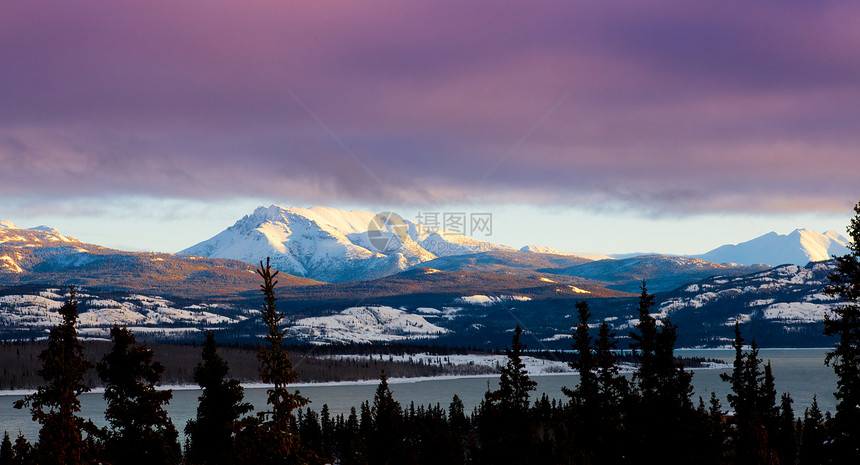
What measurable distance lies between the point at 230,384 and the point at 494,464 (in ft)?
54.1

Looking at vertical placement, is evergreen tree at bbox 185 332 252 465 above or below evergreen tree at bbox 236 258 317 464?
below

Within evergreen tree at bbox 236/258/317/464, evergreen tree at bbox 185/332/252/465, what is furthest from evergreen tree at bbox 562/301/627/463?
evergreen tree at bbox 236/258/317/464

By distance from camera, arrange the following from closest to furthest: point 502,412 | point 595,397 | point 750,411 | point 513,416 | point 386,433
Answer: point 502,412, point 513,416, point 595,397, point 750,411, point 386,433

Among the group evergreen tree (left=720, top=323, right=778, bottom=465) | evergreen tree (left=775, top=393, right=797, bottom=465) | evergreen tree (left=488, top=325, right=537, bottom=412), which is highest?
evergreen tree (left=488, top=325, right=537, bottom=412)

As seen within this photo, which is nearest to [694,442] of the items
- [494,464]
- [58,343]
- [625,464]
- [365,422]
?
[625,464]

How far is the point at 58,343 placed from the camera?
115 ft

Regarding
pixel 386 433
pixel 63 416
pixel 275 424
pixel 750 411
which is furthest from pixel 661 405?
pixel 386 433

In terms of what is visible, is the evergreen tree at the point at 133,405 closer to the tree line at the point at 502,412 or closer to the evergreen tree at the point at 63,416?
the tree line at the point at 502,412

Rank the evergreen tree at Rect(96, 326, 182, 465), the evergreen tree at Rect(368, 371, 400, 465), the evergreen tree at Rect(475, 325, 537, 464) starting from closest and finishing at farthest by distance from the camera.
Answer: the evergreen tree at Rect(96, 326, 182, 465)
the evergreen tree at Rect(475, 325, 537, 464)
the evergreen tree at Rect(368, 371, 400, 465)

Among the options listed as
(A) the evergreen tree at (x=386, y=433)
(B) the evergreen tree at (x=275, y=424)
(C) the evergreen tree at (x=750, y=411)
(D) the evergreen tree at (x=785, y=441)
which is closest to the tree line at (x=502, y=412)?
(B) the evergreen tree at (x=275, y=424)

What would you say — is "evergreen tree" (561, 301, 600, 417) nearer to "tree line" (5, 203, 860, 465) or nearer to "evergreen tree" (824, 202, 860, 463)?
"tree line" (5, 203, 860, 465)

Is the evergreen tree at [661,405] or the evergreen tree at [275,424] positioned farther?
the evergreen tree at [661,405]

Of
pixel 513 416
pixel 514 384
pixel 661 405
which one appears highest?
pixel 514 384

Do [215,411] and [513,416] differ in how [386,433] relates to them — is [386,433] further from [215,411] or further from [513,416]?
[513,416]
